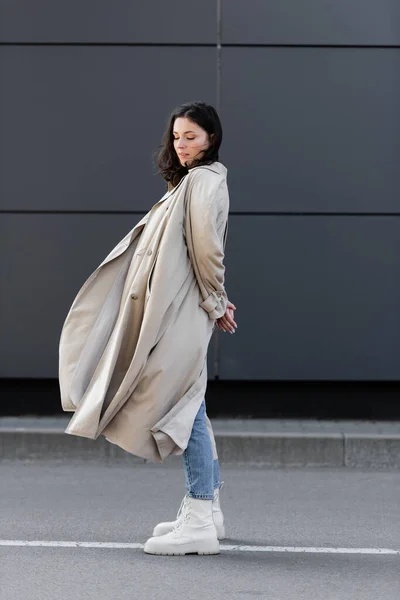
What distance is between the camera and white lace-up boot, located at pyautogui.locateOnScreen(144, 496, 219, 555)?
5336 mm

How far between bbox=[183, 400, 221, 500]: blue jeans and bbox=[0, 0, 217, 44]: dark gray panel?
5695mm

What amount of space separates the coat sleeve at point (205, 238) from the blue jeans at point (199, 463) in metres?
0.49

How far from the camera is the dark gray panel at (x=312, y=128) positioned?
10.4 metres

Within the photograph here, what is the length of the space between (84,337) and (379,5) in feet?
19.6

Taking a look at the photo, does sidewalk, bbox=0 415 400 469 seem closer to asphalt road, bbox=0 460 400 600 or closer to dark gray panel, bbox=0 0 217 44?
asphalt road, bbox=0 460 400 600

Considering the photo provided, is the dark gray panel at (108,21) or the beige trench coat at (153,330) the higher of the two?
the dark gray panel at (108,21)

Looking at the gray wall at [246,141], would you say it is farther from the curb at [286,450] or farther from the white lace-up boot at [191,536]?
the white lace-up boot at [191,536]

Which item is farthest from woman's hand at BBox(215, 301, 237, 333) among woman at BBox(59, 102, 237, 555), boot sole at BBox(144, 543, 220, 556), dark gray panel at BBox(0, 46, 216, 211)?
dark gray panel at BBox(0, 46, 216, 211)

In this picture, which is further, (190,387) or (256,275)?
(256,275)

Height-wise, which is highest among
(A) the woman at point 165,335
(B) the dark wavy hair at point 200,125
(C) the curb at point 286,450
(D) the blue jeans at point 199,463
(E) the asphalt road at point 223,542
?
(B) the dark wavy hair at point 200,125

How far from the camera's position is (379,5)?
10.4 metres

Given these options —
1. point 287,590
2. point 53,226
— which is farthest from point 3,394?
point 287,590

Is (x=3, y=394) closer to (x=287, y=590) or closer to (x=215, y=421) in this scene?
(x=215, y=421)

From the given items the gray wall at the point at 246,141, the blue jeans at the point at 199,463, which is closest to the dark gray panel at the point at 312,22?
the gray wall at the point at 246,141
